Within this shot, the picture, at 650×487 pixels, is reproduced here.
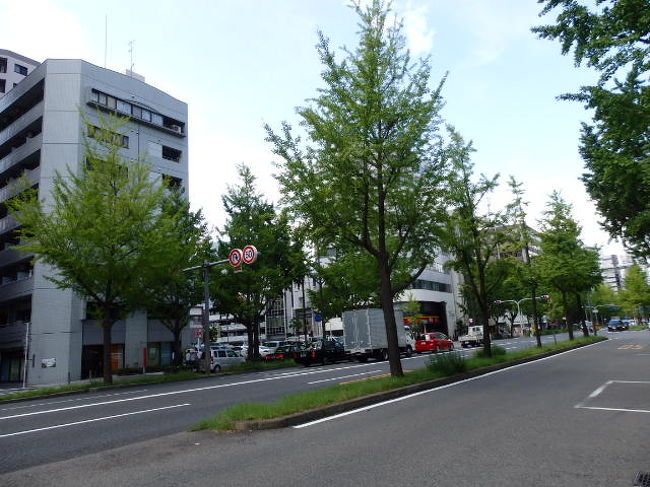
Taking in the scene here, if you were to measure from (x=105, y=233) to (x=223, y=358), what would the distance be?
13.6 meters

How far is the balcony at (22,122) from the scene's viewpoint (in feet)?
108

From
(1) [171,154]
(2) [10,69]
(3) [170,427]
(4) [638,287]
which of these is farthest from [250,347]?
(4) [638,287]

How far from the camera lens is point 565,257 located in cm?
2977

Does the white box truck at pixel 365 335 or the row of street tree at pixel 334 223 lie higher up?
the row of street tree at pixel 334 223

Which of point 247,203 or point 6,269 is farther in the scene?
point 6,269

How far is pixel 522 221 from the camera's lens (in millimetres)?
21438

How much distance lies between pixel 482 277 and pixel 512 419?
1302 cm

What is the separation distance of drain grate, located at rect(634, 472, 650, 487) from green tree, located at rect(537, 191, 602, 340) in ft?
82.1

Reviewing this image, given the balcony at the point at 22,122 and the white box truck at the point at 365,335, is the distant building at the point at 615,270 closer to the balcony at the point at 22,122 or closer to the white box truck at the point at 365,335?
the white box truck at the point at 365,335

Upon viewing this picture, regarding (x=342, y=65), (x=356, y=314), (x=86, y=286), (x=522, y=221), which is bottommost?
(x=356, y=314)

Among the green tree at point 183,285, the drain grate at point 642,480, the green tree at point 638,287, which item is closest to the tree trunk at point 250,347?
the green tree at point 183,285

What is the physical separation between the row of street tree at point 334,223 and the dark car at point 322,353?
4.15 metres

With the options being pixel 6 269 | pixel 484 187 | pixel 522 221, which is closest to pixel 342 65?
pixel 484 187

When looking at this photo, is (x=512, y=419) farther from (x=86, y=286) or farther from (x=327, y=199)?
(x=86, y=286)
